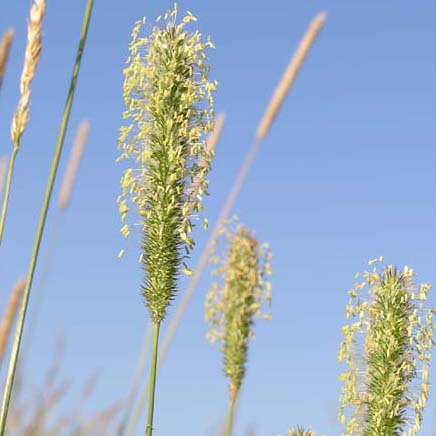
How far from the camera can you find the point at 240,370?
730 centimetres

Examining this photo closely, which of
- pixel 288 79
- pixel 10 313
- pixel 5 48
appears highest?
pixel 288 79

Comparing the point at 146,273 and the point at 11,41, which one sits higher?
the point at 11,41

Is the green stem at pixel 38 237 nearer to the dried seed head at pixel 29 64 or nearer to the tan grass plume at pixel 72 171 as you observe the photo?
the dried seed head at pixel 29 64

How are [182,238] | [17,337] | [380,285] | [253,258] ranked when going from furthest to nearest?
[253,258]
[380,285]
[182,238]
[17,337]

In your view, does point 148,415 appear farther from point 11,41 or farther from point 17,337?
point 11,41

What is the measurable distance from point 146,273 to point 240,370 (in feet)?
10.4

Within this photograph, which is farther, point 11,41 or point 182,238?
point 182,238

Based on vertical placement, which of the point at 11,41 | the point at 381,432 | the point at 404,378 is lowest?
the point at 381,432

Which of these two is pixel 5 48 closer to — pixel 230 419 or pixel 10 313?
pixel 10 313

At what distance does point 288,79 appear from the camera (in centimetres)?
500

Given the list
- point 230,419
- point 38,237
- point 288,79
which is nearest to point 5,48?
point 38,237

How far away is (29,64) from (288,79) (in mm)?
2144

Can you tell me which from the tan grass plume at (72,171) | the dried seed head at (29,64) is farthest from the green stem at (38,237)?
the tan grass plume at (72,171)

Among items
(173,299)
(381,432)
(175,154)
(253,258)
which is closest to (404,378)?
(381,432)
